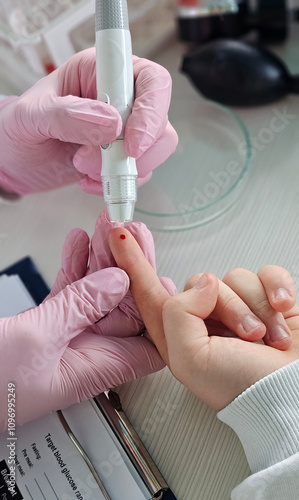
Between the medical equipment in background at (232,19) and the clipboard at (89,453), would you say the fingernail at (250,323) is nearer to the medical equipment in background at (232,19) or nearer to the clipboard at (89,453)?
the clipboard at (89,453)

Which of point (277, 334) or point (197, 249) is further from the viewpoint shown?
point (197, 249)

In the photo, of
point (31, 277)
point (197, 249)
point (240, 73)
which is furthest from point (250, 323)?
point (240, 73)

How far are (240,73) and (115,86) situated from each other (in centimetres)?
26

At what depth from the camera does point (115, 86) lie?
0.42 m

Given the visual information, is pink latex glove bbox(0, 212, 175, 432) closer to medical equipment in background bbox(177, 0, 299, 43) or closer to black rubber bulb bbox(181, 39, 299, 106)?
black rubber bulb bbox(181, 39, 299, 106)

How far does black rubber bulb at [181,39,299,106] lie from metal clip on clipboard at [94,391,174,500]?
1.33 feet

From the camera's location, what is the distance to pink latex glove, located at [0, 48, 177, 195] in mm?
429

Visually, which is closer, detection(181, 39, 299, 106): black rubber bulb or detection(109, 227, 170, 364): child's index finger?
detection(109, 227, 170, 364): child's index finger

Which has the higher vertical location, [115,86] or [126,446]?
[115,86]

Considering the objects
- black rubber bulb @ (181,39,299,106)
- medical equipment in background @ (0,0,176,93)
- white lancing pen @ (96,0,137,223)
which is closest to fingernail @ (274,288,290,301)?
white lancing pen @ (96,0,137,223)

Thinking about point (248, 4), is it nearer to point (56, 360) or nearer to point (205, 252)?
point (205, 252)

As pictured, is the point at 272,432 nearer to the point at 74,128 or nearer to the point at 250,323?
the point at 250,323

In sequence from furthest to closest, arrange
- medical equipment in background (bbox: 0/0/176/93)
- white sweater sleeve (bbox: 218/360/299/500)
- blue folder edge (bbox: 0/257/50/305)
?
medical equipment in background (bbox: 0/0/176/93) → blue folder edge (bbox: 0/257/50/305) → white sweater sleeve (bbox: 218/360/299/500)

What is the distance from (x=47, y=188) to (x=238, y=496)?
1.30ft
